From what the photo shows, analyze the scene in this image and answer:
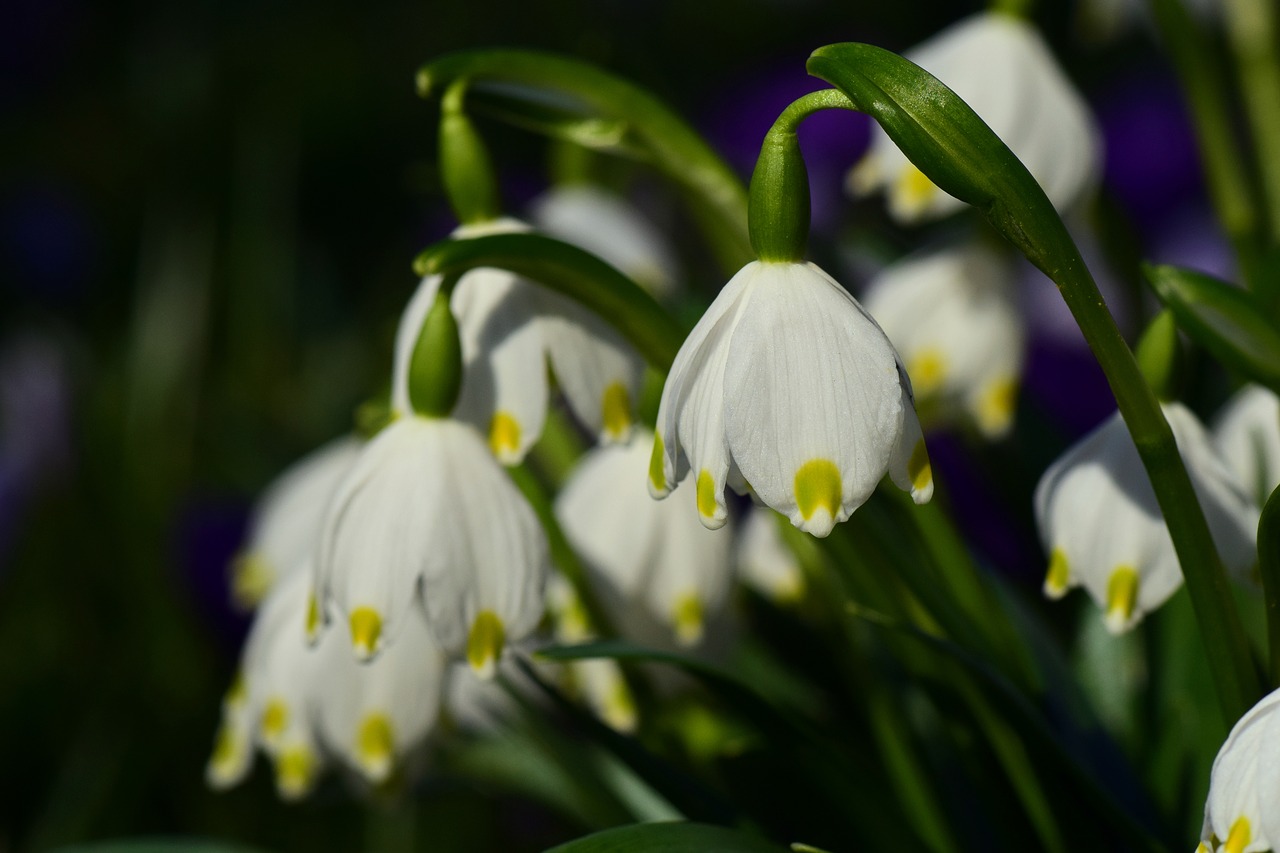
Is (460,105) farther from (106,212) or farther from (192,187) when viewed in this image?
(106,212)

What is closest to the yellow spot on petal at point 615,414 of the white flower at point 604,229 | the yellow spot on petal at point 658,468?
the yellow spot on petal at point 658,468

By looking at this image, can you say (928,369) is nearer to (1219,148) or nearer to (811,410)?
(1219,148)

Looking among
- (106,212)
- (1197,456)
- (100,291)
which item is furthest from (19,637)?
(106,212)

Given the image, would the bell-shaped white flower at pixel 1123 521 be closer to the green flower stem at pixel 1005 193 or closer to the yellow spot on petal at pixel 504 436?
the green flower stem at pixel 1005 193

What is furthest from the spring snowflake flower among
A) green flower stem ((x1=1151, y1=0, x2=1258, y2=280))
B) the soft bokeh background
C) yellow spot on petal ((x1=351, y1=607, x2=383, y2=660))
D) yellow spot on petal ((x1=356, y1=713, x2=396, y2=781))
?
green flower stem ((x1=1151, y1=0, x2=1258, y2=280))

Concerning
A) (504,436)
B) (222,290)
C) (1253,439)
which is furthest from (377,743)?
(222,290)

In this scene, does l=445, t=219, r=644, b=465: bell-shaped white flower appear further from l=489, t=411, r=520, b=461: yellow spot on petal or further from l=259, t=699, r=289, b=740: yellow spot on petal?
l=259, t=699, r=289, b=740: yellow spot on petal
